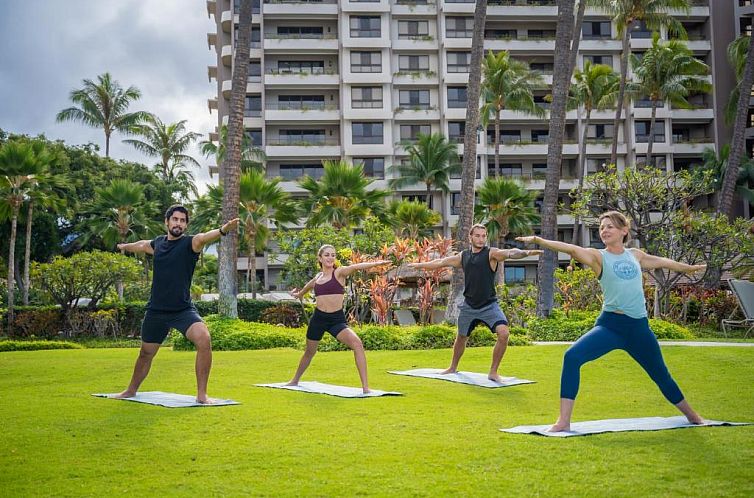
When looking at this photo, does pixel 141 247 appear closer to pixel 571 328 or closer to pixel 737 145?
pixel 571 328

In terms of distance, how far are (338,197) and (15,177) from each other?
543 inches

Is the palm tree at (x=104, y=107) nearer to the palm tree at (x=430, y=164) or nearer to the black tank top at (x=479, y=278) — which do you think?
the palm tree at (x=430, y=164)

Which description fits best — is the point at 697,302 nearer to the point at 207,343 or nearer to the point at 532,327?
the point at 532,327

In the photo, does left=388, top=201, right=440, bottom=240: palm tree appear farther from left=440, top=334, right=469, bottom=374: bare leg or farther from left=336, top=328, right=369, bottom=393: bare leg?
left=336, top=328, right=369, bottom=393: bare leg

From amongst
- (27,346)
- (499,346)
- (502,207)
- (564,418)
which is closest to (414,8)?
(502,207)

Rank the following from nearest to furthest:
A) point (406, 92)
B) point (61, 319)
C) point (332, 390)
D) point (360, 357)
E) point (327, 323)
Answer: point (360, 357)
point (332, 390)
point (327, 323)
point (61, 319)
point (406, 92)

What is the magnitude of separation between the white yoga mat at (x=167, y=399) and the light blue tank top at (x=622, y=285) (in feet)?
14.9

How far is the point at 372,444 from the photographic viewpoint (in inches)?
283

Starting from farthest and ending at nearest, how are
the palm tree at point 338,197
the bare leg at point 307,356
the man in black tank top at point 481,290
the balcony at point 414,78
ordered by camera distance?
the balcony at point 414,78 → the palm tree at point 338,197 → the man in black tank top at point 481,290 → the bare leg at point 307,356

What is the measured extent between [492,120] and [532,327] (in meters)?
43.2

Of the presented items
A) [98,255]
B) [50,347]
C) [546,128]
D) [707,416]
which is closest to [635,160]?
[546,128]

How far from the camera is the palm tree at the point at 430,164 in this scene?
55031 mm

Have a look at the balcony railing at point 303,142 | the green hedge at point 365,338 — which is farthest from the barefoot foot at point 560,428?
the balcony railing at point 303,142

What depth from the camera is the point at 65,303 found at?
3375 cm
